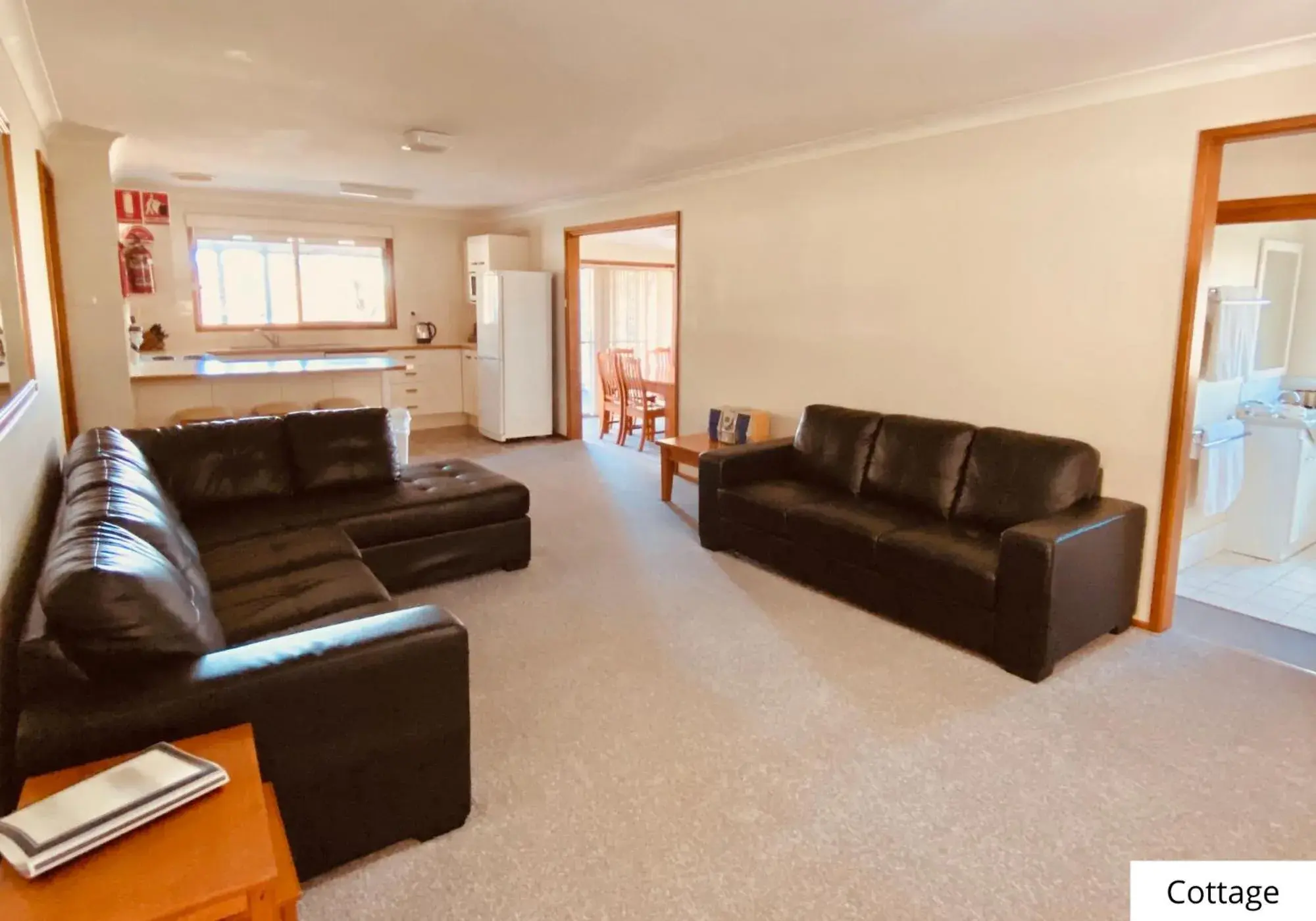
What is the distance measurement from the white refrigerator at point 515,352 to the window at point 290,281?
1310mm

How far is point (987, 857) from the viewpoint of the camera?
2.00 metres

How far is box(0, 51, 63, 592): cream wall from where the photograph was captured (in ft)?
7.14

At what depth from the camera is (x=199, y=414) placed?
524cm

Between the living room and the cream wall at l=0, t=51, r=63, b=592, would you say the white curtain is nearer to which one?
the living room

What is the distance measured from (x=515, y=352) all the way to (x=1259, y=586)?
19.4 ft

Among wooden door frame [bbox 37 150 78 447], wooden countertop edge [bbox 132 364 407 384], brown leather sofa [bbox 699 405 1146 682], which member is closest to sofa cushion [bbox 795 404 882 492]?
brown leather sofa [bbox 699 405 1146 682]

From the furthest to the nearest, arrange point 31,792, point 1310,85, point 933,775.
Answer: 1. point 1310,85
2. point 933,775
3. point 31,792

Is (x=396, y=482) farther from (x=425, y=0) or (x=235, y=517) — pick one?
(x=425, y=0)

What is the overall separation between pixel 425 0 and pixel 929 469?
288 centimetres

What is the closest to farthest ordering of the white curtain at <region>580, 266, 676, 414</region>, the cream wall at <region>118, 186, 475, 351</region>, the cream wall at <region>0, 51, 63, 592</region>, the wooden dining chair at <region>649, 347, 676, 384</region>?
1. the cream wall at <region>0, 51, 63, 592</region>
2. the cream wall at <region>118, 186, 475, 351</region>
3. the wooden dining chair at <region>649, 347, 676, 384</region>
4. the white curtain at <region>580, 266, 676, 414</region>

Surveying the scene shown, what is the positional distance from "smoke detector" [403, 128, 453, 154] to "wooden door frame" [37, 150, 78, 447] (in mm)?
1885

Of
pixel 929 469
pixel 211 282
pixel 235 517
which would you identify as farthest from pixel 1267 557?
pixel 211 282

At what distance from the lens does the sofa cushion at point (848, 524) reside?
11.6 feet

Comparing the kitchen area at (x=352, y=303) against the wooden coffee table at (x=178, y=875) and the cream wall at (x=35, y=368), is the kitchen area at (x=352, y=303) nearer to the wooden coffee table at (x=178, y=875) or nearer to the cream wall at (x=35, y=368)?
the cream wall at (x=35, y=368)
